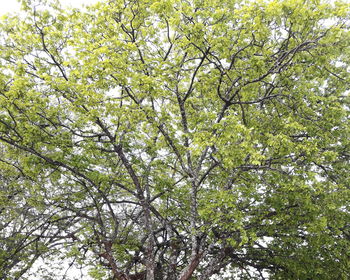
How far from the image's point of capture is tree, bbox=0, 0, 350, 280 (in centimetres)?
746

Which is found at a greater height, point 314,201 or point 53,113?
point 53,113

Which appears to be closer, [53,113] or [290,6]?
[290,6]

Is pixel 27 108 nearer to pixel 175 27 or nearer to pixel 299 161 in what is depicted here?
pixel 175 27

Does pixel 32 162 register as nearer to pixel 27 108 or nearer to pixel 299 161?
pixel 27 108

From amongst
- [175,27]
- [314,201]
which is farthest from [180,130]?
[314,201]

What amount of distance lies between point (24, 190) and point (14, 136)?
119 inches

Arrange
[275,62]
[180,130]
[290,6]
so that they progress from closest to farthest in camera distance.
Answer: [290,6]
[275,62]
[180,130]

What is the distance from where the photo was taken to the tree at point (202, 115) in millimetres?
7465

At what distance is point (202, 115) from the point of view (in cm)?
870

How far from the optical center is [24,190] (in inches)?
423

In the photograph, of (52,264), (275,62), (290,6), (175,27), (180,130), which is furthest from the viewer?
(52,264)

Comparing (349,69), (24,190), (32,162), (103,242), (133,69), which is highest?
(349,69)

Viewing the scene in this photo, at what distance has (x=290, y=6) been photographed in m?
7.07

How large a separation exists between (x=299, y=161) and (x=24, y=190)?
8541mm
